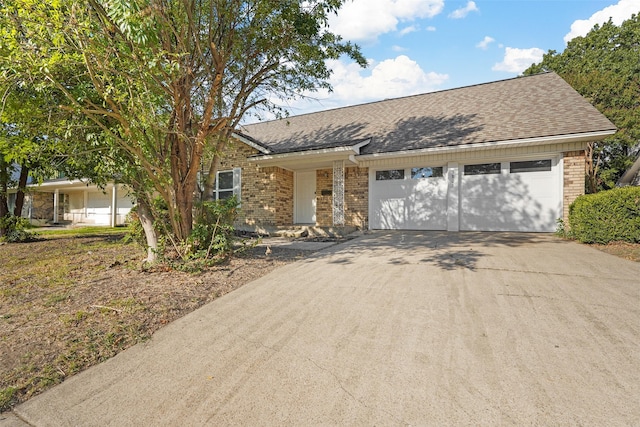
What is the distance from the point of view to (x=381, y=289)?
3.89 metres

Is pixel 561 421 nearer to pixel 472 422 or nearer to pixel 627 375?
pixel 472 422

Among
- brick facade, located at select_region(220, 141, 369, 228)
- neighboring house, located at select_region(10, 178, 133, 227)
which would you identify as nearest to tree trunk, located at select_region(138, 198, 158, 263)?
brick facade, located at select_region(220, 141, 369, 228)

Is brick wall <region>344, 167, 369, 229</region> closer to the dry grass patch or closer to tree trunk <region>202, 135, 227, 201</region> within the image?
the dry grass patch

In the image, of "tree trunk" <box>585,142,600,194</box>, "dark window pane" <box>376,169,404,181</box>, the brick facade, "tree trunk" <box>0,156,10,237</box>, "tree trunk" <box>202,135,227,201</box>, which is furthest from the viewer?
"tree trunk" <box>585,142,600,194</box>

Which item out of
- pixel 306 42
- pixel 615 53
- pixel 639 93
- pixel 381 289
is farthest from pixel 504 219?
pixel 615 53

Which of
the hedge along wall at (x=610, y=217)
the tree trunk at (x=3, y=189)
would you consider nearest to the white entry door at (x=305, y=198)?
the hedge along wall at (x=610, y=217)

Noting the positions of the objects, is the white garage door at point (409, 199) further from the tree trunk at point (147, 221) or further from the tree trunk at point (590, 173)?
the tree trunk at point (147, 221)

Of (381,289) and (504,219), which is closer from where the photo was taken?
(381,289)

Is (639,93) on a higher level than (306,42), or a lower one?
higher

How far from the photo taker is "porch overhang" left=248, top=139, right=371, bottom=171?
30.8ft

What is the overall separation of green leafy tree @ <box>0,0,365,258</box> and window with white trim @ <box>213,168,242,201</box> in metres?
5.39

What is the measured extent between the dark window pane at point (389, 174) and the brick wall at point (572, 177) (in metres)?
4.51

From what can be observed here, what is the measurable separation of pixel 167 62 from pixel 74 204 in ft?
80.8

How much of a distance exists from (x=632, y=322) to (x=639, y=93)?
18.8 meters
